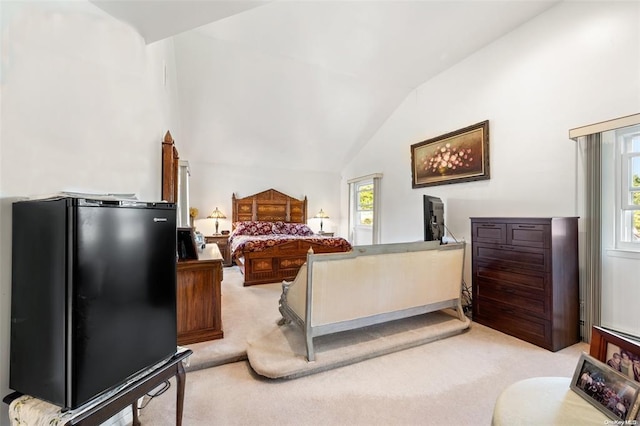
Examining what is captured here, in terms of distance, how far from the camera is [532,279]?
8.57ft

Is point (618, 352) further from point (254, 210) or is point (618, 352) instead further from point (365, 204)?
point (254, 210)

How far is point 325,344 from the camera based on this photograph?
248 cm

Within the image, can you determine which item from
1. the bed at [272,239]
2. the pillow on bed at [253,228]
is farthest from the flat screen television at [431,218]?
the pillow on bed at [253,228]

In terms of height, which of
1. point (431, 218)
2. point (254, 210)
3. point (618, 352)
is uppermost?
point (254, 210)

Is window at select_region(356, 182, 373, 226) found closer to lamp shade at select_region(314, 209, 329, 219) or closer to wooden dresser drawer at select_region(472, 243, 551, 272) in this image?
lamp shade at select_region(314, 209, 329, 219)

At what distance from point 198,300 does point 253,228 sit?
3.55 m

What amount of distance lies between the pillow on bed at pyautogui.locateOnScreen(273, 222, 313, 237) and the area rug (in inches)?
141

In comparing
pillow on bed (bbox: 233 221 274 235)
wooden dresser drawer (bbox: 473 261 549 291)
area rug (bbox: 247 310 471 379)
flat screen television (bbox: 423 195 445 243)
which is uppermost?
flat screen television (bbox: 423 195 445 243)

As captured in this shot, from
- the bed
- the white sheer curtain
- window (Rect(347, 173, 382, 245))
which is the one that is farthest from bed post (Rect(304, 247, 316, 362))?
window (Rect(347, 173, 382, 245))

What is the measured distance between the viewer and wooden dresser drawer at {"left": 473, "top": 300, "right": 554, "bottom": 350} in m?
2.51

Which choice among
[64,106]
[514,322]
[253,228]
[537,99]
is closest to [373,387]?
[514,322]

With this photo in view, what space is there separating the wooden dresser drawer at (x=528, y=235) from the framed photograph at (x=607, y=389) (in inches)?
65.6

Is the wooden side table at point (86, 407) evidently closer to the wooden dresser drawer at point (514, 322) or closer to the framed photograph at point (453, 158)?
the wooden dresser drawer at point (514, 322)

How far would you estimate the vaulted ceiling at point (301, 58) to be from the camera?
2.92m
